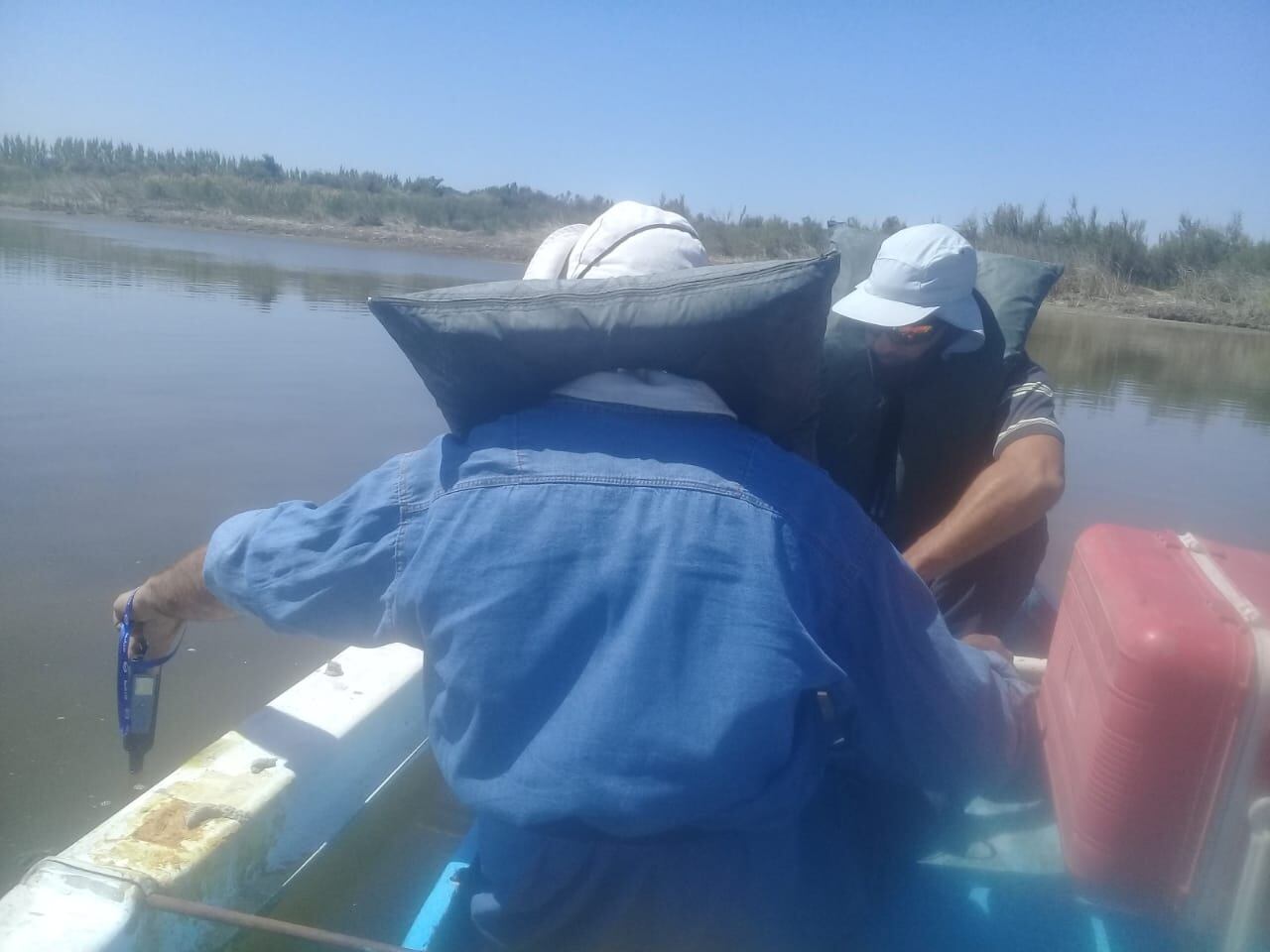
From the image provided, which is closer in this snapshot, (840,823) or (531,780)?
(531,780)

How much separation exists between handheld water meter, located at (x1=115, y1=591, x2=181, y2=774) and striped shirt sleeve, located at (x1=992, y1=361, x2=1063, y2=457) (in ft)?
6.87

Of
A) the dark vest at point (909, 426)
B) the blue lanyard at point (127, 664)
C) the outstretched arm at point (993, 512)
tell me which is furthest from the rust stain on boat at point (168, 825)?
the dark vest at point (909, 426)

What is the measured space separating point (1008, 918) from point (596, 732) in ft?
3.29

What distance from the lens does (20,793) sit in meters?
2.96

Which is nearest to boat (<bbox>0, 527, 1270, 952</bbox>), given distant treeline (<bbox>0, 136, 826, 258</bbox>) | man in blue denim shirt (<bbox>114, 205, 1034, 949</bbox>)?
man in blue denim shirt (<bbox>114, 205, 1034, 949</bbox>)

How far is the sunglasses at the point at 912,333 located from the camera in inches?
103

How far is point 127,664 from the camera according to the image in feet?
6.51

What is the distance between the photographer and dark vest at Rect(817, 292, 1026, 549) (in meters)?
2.77

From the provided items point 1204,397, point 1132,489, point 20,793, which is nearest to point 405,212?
point 1204,397

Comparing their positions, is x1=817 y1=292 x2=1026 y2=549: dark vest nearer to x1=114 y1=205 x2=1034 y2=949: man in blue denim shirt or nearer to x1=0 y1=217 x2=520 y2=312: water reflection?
x1=114 y1=205 x2=1034 y2=949: man in blue denim shirt

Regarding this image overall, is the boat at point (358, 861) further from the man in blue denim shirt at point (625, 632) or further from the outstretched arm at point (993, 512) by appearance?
the outstretched arm at point (993, 512)

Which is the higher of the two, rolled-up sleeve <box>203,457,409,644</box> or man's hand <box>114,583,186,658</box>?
rolled-up sleeve <box>203,457,409,644</box>

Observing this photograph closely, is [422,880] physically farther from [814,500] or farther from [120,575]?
[120,575]

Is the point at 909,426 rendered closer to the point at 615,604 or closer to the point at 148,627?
the point at 615,604
